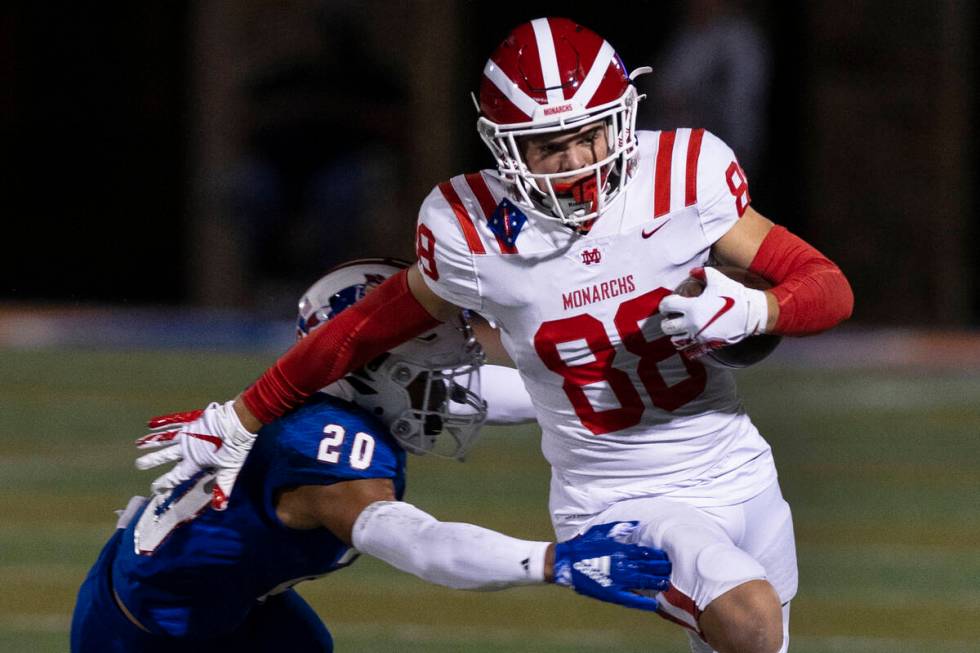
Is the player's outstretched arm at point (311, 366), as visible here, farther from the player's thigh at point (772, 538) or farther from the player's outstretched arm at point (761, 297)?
the player's thigh at point (772, 538)

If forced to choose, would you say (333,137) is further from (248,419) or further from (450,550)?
(450,550)

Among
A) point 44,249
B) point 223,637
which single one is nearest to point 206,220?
point 44,249

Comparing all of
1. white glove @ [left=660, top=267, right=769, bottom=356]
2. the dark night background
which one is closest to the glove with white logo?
white glove @ [left=660, top=267, right=769, bottom=356]

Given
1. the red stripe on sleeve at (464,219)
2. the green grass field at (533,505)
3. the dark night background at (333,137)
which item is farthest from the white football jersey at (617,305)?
the dark night background at (333,137)

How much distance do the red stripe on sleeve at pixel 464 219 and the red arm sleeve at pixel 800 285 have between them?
53 cm

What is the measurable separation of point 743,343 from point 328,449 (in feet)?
2.74

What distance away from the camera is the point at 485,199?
3521 mm

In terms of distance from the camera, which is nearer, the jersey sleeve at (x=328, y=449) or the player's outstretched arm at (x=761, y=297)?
the player's outstretched arm at (x=761, y=297)

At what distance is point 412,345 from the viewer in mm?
3676

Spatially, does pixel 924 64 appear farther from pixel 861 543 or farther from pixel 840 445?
pixel 861 543

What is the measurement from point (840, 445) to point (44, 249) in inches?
214

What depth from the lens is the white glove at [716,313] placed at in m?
3.20

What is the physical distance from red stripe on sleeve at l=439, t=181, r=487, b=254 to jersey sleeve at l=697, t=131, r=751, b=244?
0.43 m

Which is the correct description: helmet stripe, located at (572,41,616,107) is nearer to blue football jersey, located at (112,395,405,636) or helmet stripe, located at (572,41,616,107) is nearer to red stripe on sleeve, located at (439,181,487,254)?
red stripe on sleeve, located at (439,181,487,254)
